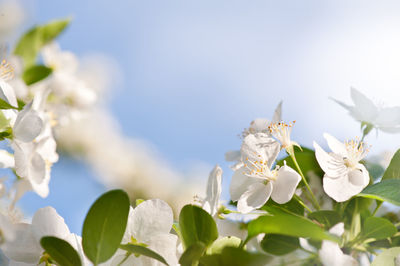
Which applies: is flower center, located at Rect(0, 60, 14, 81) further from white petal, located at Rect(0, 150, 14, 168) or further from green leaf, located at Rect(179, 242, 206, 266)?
green leaf, located at Rect(179, 242, 206, 266)

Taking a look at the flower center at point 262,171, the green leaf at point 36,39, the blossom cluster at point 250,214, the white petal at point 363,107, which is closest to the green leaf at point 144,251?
the blossom cluster at point 250,214

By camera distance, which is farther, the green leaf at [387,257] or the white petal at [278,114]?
the white petal at [278,114]

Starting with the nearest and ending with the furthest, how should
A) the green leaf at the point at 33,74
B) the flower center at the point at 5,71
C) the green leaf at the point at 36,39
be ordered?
the flower center at the point at 5,71
the green leaf at the point at 33,74
the green leaf at the point at 36,39

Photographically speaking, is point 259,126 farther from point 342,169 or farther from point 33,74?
point 33,74

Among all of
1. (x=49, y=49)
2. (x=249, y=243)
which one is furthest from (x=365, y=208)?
(x=49, y=49)

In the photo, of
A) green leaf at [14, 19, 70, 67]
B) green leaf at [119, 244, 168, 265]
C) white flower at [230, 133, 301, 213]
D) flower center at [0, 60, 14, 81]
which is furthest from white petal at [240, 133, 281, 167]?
green leaf at [14, 19, 70, 67]

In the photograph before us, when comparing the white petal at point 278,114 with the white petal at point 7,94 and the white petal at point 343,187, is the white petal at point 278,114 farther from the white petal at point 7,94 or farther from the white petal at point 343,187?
the white petal at point 7,94

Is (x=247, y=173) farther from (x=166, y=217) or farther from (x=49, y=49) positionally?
(x=49, y=49)
